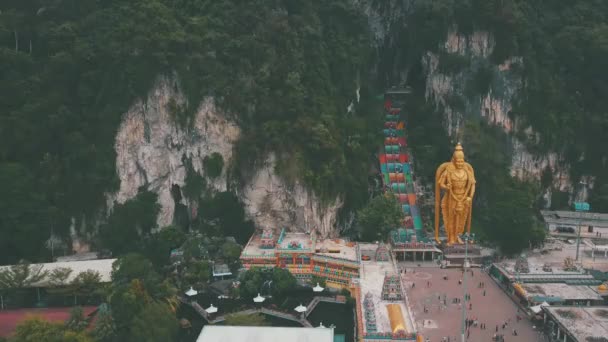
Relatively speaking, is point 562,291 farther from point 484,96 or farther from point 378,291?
point 484,96

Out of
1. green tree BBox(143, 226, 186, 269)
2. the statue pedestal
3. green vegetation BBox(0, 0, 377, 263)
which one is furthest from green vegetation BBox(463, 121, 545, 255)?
green tree BBox(143, 226, 186, 269)

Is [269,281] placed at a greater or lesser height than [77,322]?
greater

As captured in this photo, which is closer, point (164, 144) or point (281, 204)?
point (164, 144)

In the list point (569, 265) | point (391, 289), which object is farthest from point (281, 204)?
point (569, 265)

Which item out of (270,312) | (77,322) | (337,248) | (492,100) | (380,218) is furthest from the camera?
(492,100)

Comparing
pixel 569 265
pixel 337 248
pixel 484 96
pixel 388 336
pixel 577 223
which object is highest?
pixel 484 96
